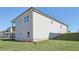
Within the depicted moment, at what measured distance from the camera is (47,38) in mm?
5102

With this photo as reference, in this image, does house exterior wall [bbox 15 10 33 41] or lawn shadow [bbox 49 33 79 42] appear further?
house exterior wall [bbox 15 10 33 41]

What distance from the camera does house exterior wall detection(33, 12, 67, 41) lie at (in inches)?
203

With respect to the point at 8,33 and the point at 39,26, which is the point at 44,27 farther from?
the point at 8,33

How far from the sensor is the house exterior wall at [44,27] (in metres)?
5.16

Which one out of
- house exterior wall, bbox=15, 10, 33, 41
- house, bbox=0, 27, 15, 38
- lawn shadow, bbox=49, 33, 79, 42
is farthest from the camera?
house exterior wall, bbox=15, 10, 33, 41

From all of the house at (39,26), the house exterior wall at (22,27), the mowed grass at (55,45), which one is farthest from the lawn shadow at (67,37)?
the house exterior wall at (22,27)

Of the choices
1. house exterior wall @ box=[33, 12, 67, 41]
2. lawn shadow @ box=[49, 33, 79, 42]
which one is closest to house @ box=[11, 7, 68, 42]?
house exterior wall @ box=[33, 12, 67, 41]

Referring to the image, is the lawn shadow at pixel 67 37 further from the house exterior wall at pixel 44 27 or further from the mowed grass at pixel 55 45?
the house exterior wall at pixel 44 27

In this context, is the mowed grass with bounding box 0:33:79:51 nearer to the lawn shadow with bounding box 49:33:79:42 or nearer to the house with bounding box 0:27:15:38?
the lawn shadow with bounding box 49:33:79:42

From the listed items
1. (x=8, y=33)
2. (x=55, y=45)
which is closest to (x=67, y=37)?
(x=55, y=45)
